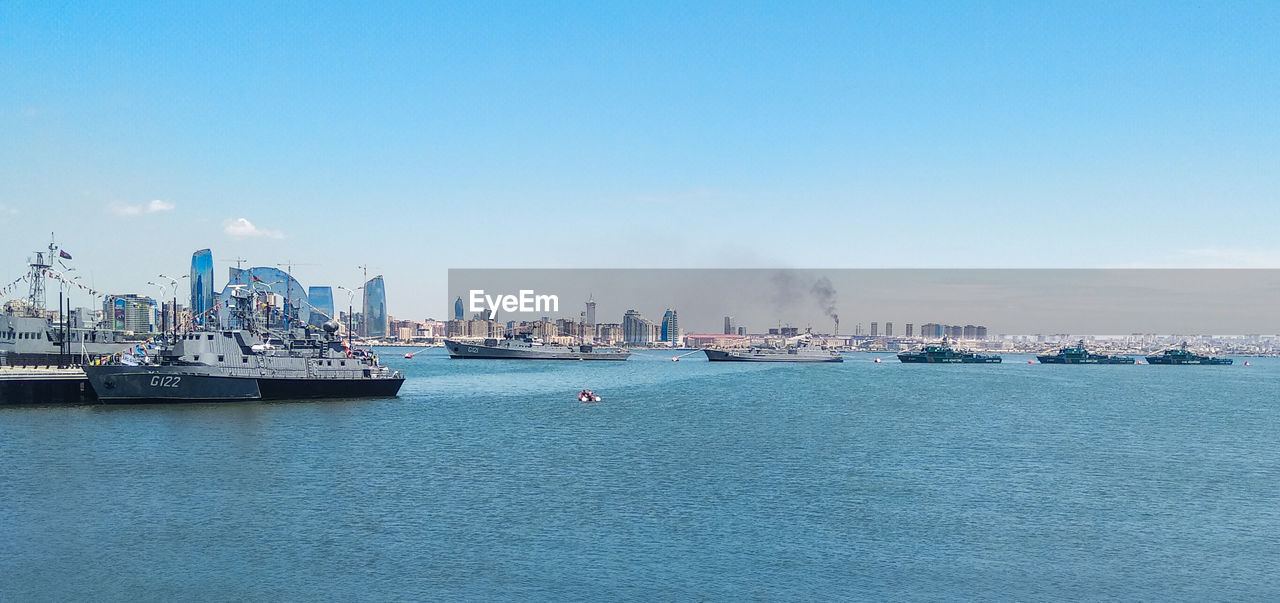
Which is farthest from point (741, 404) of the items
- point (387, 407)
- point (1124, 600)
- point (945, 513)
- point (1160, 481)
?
point (1124, 600)

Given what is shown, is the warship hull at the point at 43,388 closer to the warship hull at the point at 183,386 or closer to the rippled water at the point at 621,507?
the warship hull at the point at 183,386

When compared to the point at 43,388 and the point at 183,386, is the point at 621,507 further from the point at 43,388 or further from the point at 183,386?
the point at 43,388

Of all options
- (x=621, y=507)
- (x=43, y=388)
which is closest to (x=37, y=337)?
(x=43, y=388)

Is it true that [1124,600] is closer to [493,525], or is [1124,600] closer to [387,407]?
[493,525]

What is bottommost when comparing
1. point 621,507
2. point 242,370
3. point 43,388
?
point 621,507

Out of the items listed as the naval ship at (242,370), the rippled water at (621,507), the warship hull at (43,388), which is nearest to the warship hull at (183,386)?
the naval ship at (242,370)
